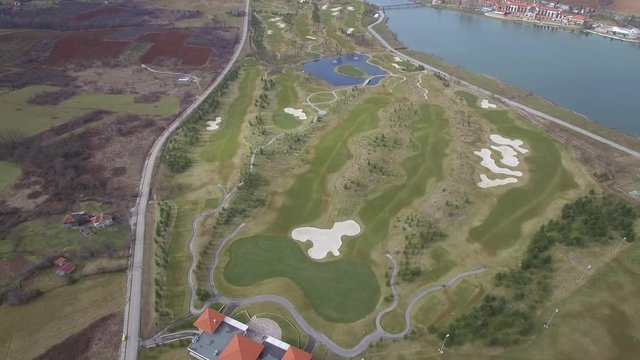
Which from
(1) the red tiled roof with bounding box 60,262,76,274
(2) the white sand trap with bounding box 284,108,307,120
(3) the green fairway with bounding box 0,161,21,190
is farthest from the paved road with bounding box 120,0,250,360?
(2) the white sand trap with bounding box 284,108,307,120

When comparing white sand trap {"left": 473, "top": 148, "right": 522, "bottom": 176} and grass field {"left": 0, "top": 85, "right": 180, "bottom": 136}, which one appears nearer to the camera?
white sand trap {"left": 473, "top": 148, "right": 522, "bottom": 176}

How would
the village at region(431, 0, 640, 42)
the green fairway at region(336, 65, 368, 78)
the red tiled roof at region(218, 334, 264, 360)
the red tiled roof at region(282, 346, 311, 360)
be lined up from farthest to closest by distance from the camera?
1. the village at region(431, 0, 640, 42)
2. the green fairway at region(336, 65, 368, 78)
3. the red tiled roof at region(218, 334, 264, 360)
4. the red tiled roof at region(282, 346, 311, 360)

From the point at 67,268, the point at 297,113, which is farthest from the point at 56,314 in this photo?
the point at 297,113

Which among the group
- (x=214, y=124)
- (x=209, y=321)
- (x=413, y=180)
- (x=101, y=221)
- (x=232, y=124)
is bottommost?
(x=209, y=321)

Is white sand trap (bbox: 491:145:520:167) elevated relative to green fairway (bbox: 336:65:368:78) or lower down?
lower down

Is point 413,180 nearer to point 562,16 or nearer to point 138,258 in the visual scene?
point 138,258

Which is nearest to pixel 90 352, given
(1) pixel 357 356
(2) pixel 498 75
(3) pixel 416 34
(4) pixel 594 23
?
(1) pixel 357 356

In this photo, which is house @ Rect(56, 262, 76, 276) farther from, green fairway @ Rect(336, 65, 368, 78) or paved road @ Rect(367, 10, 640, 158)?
paved road @ Rect(367, 10, 640, 158)

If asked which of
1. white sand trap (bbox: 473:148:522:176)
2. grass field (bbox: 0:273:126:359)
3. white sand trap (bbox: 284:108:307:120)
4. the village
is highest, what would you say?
the village
